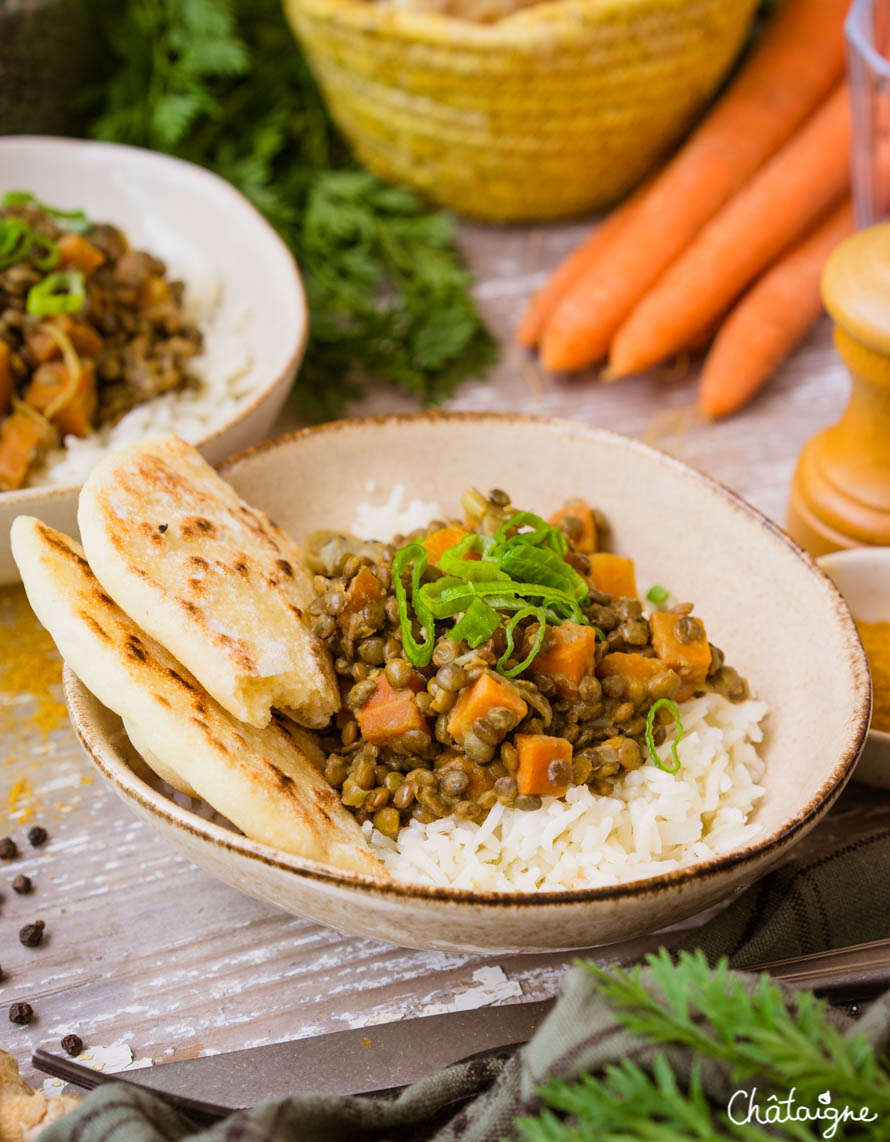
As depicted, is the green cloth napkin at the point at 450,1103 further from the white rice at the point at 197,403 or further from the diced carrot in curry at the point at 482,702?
the white rice at the point at 197,403

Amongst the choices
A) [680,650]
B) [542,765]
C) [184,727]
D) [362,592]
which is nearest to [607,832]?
[542,765]

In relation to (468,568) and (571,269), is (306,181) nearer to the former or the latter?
(571,269)

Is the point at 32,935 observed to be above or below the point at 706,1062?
below

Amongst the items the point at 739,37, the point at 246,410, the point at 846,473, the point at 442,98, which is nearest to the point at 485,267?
the point at 442,98

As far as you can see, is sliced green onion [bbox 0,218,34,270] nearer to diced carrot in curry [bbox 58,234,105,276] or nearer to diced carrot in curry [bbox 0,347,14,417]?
diced carrot in curry [bbox 58,234,105,276]

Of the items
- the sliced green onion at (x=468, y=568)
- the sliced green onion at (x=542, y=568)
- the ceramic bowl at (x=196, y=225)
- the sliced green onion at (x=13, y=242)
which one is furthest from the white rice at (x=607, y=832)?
the sliced green onion at (x=13, y=242)

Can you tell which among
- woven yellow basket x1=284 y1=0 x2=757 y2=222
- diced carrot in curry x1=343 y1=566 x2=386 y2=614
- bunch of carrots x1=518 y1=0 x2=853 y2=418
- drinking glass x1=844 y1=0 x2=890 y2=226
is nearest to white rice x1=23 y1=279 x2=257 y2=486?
diced carrot in curry x1=343 y1=566 x2=386 y2=614

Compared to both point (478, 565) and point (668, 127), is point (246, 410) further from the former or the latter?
point (668, 127)
